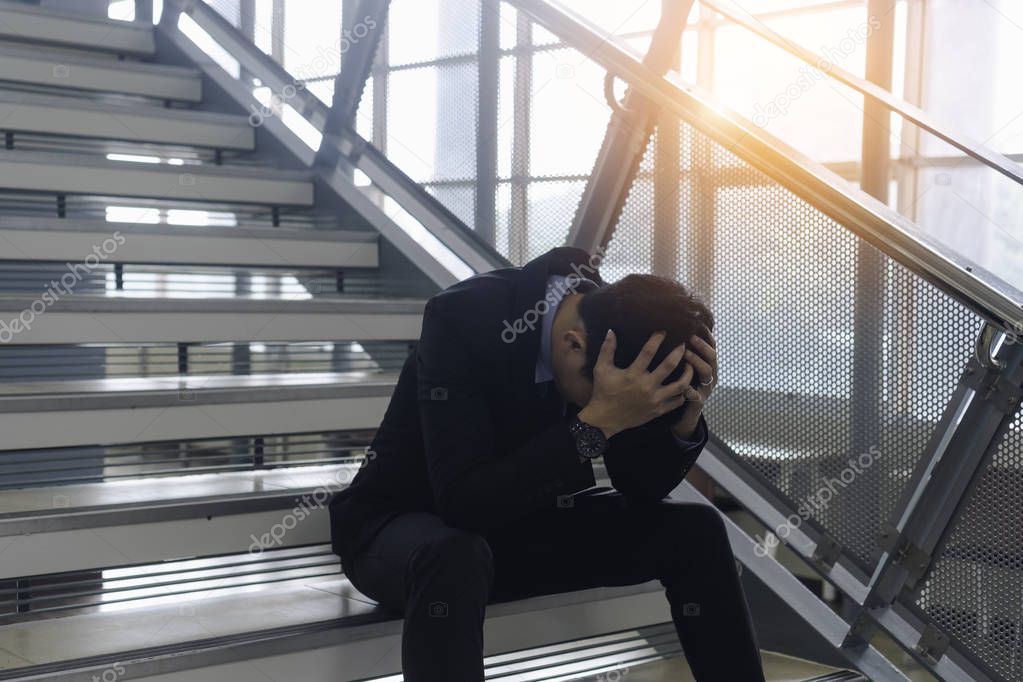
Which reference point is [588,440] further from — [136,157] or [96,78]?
[96,78]

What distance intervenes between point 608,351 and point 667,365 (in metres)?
0.08

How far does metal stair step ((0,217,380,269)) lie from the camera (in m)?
2.41

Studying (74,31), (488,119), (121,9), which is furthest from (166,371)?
(121,9)

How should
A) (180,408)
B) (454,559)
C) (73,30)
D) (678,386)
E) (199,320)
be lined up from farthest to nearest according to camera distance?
(73,30) → (199,320) → (180,408) → (678,386) → (454,559)

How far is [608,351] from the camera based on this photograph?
1503 millimetres

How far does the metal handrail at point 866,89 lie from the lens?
241 cm

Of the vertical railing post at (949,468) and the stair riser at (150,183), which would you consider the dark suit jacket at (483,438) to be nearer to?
the vertical railing post at (949,468)

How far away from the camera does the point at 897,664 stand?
194cm

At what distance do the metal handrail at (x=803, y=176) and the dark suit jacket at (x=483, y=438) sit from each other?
434 millimetres

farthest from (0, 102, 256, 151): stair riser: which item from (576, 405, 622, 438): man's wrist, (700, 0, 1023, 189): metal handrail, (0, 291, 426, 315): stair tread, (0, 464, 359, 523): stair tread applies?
(576, 405, 622, 438): man's wrist

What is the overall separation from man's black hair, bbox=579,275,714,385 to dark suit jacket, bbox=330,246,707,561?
0.12 meters

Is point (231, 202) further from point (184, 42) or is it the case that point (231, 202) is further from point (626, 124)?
point (626, 124)

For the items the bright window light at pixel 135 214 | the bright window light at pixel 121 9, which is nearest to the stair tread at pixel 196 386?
the bright window light at pixel 135 214

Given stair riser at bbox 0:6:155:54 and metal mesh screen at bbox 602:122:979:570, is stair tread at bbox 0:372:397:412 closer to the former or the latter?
metal mesh screen at bbox 602:122:979:570
